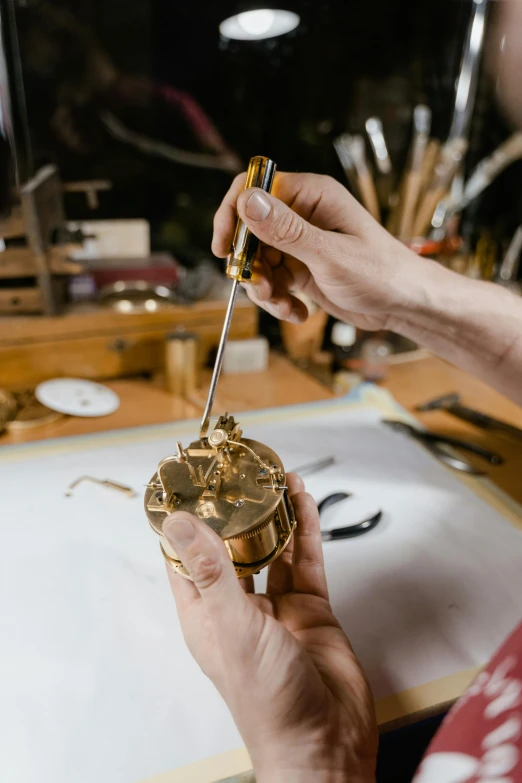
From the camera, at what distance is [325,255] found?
754mm

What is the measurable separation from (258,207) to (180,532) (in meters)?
0.35

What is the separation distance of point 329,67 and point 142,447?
3.33 feet

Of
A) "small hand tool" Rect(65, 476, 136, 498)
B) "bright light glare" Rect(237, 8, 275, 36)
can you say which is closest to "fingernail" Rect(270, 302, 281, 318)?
"small hand tool" Rect(65, 476, 136, 498)

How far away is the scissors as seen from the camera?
786mm

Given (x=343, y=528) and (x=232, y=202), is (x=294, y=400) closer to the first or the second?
(x=343, y=528)

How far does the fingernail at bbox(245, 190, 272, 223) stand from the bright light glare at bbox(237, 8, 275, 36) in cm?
86

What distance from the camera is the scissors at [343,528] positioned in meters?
0.79

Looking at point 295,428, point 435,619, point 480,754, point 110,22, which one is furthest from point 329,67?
point 480,754

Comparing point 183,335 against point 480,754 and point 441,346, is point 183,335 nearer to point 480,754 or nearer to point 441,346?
point 441,346

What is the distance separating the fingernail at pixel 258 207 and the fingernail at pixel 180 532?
0.34 metres

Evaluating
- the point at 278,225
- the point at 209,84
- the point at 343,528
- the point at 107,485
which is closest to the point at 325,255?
the point at 278,225

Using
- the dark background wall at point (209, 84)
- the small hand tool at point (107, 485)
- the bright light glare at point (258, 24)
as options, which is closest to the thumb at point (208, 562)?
the small hand tool at point (107, 485)

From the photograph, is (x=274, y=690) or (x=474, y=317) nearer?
(x=274, y=690)

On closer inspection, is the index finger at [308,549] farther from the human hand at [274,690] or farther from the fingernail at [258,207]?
the fingernail at [258,207]
